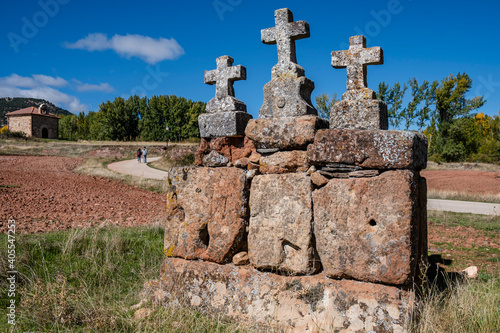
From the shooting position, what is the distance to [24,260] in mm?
5156

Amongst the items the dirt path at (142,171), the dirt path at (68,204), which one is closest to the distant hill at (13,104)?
the dirt path at (142,171)

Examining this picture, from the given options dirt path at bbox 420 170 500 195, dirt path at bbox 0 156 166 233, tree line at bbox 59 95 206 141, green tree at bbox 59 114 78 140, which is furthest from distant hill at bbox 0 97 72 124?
dirt path at bbox 420 170 500 195

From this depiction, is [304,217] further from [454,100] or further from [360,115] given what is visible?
[454,100]

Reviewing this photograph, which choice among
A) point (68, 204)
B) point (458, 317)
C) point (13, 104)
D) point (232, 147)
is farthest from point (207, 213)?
point (13, 104)

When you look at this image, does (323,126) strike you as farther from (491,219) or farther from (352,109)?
(491,219)

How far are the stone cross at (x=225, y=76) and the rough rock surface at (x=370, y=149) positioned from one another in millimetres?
1274

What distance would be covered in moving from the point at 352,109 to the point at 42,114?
6016 cm

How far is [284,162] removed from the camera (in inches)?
143

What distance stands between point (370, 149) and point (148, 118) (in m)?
55.1

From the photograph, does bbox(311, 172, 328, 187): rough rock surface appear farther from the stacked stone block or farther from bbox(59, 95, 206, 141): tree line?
bbox(59, 95, 206, 141): tree line

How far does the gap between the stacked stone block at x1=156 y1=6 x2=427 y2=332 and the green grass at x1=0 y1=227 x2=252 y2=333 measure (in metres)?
0.52

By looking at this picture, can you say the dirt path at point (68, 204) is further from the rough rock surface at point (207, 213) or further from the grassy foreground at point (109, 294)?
the rough rock surface at point (207, 213)

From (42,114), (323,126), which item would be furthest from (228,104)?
(42,114)

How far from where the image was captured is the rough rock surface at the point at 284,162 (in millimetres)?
3529
